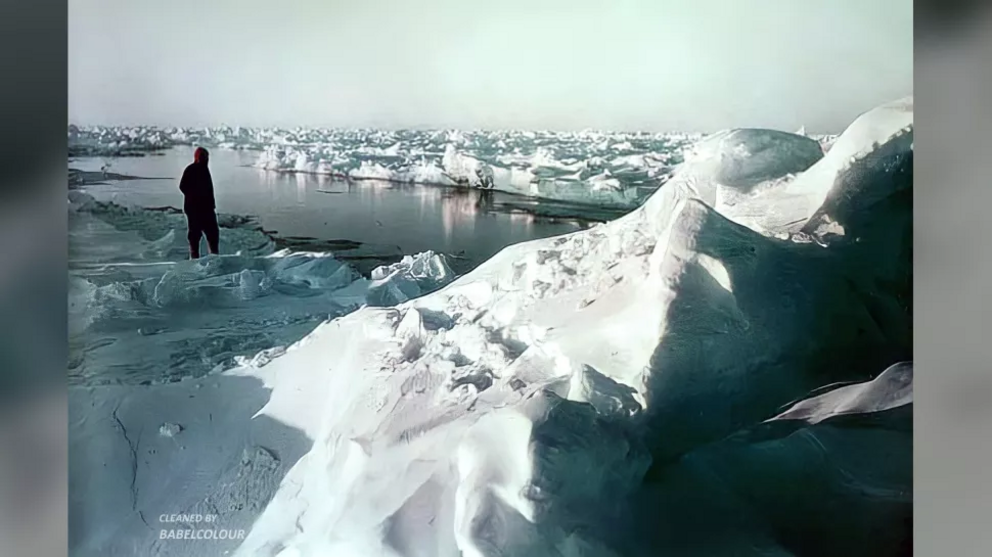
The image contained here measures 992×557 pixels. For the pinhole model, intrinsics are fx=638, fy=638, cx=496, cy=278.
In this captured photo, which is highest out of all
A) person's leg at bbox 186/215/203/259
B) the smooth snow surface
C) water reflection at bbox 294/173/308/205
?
water reflection at bbox 294/173/308/205

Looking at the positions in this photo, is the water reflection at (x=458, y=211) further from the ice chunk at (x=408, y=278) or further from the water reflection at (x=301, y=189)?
the water reflection at (x=301, y=189)

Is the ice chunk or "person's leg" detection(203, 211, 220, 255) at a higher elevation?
"person's leg" detection(203, 211, 220, 255)

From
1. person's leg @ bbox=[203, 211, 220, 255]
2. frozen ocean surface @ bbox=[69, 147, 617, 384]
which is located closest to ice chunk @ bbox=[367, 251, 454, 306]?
frozen ocean surface @ bbox=[69, 147, 617, 384]

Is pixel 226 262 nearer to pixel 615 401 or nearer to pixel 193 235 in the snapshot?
pixel 193 235

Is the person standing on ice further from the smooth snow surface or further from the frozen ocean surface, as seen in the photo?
the smooth snow surface

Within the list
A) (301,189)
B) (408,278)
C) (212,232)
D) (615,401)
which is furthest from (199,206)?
(615,401)
